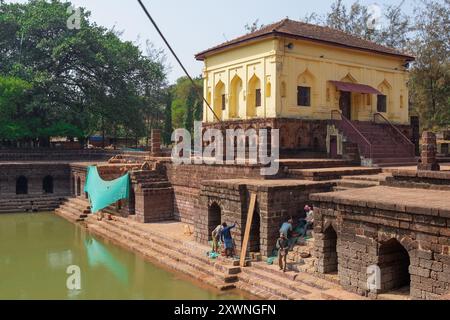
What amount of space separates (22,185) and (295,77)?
50.5ft

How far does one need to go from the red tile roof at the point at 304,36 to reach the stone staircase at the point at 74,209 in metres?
8.88

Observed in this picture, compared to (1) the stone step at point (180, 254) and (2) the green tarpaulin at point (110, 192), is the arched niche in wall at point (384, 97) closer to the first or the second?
(2) the green tarpaulin at point (110, 192)

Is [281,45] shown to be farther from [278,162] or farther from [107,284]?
[107,284]

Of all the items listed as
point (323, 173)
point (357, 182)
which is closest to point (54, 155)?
point (323, 173)

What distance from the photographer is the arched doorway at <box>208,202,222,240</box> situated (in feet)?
43.1

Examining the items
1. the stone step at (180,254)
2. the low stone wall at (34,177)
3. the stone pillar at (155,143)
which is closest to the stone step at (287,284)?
the stone step at (180,254)

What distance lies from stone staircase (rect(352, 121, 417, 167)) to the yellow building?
0.92 m

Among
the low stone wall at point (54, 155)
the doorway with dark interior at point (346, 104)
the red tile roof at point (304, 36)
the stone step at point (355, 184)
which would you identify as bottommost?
the stone step at point (355, 184)

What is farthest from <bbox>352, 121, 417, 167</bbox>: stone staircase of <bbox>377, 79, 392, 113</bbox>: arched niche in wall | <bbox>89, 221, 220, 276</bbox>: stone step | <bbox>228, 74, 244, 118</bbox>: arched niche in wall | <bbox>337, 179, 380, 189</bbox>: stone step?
<bbox>89, 221, 220, 276</bbox>: stone step

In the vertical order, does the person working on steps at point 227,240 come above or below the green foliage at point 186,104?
below

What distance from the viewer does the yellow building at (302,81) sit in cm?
1745

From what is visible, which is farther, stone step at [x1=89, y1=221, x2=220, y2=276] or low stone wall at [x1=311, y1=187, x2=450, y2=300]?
stone step at [x1=89, y1=221, x2=220, y2=276]

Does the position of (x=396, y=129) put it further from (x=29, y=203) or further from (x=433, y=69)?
(x=29, y=203)

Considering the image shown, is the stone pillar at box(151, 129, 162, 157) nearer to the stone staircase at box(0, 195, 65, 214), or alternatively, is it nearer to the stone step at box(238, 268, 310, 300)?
the stone staircase at box(0, 195, 65, 214)
